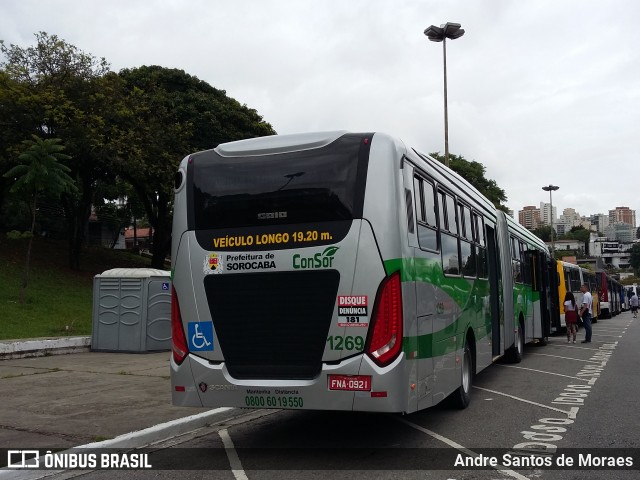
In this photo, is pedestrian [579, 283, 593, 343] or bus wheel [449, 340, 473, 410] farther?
pedestrian [579, 283, 593, 343]

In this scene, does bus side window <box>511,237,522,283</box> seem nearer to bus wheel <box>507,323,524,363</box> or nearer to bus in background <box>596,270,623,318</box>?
bus wheel <box>507,323,524,363</box>

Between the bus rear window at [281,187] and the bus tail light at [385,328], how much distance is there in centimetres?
82

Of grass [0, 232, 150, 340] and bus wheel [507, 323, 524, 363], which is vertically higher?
grass [0, 232, 150, 340]

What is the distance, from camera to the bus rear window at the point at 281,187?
6.15 m

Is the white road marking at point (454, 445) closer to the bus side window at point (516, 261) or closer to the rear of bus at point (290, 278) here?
the rear of bus at point (290, 278)

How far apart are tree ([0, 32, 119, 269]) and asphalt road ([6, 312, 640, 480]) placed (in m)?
21.2

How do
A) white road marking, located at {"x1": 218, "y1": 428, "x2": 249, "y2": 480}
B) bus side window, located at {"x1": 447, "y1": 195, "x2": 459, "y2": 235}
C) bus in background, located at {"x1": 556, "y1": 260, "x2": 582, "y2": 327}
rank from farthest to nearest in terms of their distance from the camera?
bus in background, located at {"x1": 556, "y1": 260, "x2": 582, "y2": 327} < bus side window, located at {"x1": 447, "y1": 195, "x2": 459, "y2": 235} < white road marking, located at {"x1": 218, "y1": 428, "x2": 249, "y2": 480}

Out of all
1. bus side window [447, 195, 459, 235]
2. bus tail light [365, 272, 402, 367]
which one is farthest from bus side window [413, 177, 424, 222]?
bus side window [447, 195, 459, 235]

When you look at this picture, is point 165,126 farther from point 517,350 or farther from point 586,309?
point 517,350

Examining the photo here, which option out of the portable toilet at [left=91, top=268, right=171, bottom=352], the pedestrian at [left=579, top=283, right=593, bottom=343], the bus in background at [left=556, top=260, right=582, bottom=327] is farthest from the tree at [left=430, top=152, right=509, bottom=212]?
the portable toilet at [left=91, top=268, right=171, bottom=352]

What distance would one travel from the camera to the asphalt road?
5754 millimetres

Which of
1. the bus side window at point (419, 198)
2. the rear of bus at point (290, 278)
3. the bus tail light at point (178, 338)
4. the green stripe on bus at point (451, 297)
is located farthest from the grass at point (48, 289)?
the bus side window at point (419, 198)

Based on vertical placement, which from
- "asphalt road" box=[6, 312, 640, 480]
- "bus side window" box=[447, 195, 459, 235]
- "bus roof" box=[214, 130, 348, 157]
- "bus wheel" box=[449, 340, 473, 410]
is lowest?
"asphalt road" box=[6, 312, 640, 480]

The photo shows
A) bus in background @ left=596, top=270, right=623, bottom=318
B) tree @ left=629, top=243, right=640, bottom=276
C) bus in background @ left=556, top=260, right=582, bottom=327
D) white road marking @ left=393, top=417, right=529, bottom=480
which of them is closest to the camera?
white road marking @ left=393, top=417, right=529, bottom=480
